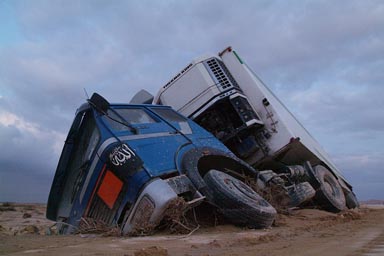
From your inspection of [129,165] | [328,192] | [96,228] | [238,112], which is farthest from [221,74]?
[96,228]

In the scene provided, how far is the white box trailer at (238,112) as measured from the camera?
830 cm

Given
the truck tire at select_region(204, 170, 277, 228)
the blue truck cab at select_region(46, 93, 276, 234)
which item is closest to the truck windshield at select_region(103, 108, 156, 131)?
the blue truck cab at select_region(46, 93, 276, 234)

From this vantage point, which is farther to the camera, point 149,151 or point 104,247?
point 149,151

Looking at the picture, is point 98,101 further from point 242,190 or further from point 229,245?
point 229,245

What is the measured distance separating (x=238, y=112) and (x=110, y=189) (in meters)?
3.56

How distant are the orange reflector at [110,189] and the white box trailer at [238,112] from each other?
3.34 meters

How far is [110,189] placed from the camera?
541 centimetres

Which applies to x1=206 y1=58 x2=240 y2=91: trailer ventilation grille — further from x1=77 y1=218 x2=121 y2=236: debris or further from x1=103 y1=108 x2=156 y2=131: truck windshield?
x1=77 y1=218 x2=121 y2=236: debris

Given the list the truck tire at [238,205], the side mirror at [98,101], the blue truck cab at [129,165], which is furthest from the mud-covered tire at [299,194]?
the side mirror at [98,101]

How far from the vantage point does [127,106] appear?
256 inches

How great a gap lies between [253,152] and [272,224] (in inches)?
122

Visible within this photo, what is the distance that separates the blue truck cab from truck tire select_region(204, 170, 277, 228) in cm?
15

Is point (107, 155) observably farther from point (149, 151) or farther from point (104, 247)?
point (104, 247)

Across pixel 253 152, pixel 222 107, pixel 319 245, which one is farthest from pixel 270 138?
pixel 319 245
